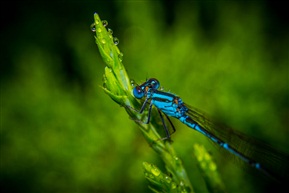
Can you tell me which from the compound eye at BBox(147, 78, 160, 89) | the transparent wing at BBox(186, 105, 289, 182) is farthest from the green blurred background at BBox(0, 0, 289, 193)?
the compound eye at BBox(147, 78, 160, 89)

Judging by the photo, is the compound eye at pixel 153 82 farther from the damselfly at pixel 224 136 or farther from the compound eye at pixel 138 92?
the compound eye at pixel 138 92

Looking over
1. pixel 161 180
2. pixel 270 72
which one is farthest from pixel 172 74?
pixel 161 180

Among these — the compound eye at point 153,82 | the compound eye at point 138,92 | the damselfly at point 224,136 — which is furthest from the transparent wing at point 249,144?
the compound eye at point 138,92

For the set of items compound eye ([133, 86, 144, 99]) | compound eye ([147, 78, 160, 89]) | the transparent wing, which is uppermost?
the transparent wing

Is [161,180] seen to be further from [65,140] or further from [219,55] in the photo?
[219,55]

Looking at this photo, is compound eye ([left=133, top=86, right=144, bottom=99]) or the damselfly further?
the damselfly

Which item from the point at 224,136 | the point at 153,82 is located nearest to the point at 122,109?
the point at 153,82

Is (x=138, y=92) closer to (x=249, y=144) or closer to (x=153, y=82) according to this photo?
(x=153, y=82)

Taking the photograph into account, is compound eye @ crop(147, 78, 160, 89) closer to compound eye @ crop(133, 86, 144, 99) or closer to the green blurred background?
compound eye @ crop(133, 86, 144, 99)

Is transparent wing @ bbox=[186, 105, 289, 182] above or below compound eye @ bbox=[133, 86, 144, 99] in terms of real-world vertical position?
above
